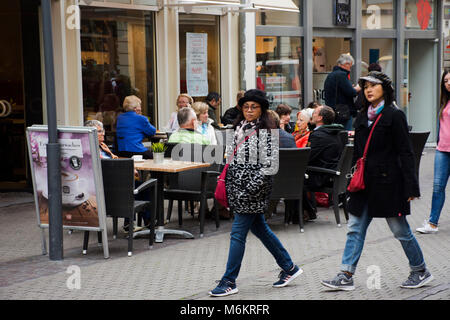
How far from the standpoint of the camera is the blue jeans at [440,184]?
874 centimetres

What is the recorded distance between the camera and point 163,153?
8492 millimetres

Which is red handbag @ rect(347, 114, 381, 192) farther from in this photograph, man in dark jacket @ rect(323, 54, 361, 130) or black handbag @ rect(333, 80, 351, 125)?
man in dark jacket @ rect(323, 54, 361, 130)

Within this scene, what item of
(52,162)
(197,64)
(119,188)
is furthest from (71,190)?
(197,64)

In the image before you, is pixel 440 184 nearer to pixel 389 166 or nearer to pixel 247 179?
pixel 389 166

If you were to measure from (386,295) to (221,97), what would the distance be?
884cm

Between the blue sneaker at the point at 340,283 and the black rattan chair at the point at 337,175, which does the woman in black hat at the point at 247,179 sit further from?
the black rattan chair at the point at 337,175

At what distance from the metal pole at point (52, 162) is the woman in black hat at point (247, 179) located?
2032 mm

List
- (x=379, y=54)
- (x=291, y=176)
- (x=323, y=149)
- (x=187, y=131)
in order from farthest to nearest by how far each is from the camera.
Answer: (x=379, y=54)
(x=323, y=149)
(x=187, y=131)
(x=291, y=176)

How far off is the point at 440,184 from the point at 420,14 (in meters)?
11.3

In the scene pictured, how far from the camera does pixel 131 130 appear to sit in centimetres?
1030

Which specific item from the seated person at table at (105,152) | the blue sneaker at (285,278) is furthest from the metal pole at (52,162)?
the blue sneaker at (285,278)

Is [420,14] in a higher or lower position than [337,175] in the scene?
higher

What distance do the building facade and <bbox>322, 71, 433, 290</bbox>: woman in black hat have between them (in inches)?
241

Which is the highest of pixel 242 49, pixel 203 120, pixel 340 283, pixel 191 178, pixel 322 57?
pixel 242 49
